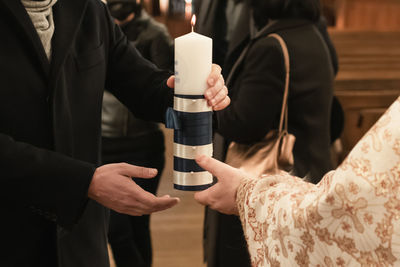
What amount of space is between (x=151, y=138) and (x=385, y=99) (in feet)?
7.37

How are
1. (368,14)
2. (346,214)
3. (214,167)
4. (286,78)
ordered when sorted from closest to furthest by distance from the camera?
(346,214) → (214,167) → (286,78) → (368,14)

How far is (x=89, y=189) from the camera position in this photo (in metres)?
1.21

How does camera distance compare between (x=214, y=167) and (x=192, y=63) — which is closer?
(x=192, y=63)

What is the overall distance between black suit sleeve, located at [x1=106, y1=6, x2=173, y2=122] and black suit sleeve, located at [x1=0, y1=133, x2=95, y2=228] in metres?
0.37

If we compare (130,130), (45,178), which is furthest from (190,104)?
(130,130)

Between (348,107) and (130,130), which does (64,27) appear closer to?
(130,130)

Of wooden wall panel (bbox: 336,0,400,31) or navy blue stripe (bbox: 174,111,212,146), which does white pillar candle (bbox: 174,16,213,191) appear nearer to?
navy blue stripe (bbox: 174,111,212,146)

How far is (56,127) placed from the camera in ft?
4.30

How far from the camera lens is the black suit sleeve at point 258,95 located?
2.07 m

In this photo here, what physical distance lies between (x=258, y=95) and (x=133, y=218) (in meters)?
1.17

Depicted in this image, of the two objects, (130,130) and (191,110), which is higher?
(191,110)

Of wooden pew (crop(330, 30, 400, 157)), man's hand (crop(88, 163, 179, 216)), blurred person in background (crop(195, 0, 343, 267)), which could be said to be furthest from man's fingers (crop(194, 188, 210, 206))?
wooden pew (crop(330, 30, 400, 157))

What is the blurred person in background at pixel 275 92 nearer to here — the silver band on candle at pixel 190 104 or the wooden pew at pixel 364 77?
the silver band on candle at pixel 190 104

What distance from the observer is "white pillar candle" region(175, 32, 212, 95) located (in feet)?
3.66
